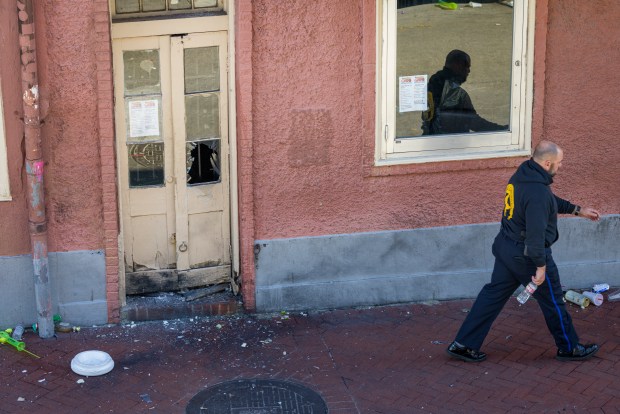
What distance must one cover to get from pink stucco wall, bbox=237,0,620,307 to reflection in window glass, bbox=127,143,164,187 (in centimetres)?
78

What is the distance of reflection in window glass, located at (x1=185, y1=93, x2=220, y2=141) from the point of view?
878cm

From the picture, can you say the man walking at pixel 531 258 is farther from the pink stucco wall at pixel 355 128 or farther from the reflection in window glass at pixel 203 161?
the reflection in window glass at pixel 203 161

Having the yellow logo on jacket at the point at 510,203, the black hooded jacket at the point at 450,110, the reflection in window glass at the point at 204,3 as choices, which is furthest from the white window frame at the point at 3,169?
the yellow logo on jacket at the point at 510,203

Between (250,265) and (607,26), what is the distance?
3815 mm

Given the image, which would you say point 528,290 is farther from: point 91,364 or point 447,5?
point 91,364

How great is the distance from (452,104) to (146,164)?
279 cm

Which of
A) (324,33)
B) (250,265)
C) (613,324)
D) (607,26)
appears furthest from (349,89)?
(613,324)

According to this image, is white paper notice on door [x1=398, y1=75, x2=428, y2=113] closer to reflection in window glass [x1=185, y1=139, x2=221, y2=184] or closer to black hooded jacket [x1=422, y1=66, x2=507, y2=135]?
black hooded jacket [x1=422, y1=66, x2=507, y2=135]

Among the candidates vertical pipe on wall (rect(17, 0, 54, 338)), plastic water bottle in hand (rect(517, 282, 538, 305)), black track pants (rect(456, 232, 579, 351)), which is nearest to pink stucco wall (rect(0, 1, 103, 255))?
vertical pipe on wall (rect(17, 0, 54, 338))

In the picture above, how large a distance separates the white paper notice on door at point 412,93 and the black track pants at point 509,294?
1.66 meters

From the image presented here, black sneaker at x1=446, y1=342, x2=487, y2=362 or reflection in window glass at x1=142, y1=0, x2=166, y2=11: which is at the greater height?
reflection in window glass at x1=142, y1=0, x2=166, y2=11

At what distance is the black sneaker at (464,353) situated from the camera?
799 centimetres

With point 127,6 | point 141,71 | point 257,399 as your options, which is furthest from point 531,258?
point 127,6

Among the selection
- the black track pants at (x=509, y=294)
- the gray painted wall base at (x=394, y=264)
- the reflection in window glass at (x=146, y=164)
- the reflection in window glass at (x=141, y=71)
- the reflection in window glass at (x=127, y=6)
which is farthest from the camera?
the gray painted wall base at (x=394, y=264)
